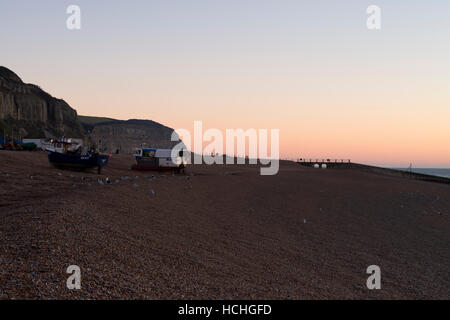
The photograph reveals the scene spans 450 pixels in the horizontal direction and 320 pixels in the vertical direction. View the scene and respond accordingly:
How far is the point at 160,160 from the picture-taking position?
45.2 m

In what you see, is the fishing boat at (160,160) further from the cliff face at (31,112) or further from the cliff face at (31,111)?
the cliff face at (31,111)

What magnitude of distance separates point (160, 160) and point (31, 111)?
347ft

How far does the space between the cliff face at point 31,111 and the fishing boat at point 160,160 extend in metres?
75.1

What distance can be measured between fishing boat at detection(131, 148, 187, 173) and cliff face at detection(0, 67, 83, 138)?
75077 mm

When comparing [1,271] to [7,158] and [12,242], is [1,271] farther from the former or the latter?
[7,158]

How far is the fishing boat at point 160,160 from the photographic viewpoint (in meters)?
44.9

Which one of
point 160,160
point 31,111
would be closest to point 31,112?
point 31,111

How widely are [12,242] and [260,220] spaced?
443 inches

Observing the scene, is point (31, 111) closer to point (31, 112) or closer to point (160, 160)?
point (31, 112)

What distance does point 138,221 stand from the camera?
12.9 metres

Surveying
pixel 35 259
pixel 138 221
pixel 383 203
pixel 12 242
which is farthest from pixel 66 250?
pixel 383 203

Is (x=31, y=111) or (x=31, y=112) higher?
(x=31, y=111)
